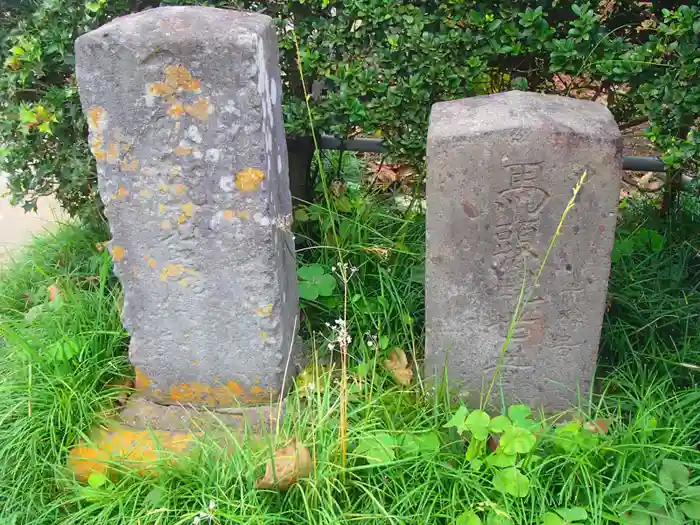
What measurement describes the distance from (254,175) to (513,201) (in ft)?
2.55

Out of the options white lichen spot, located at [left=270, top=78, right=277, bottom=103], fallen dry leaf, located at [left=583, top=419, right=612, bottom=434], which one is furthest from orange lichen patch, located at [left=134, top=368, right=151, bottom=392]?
fallen dry leaf, located at [left=583, top=419, right=612, bottom=434]

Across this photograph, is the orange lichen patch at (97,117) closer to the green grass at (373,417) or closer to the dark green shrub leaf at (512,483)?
the green grass at (373,417)

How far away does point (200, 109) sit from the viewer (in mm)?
1922

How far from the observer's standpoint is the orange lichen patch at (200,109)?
191 centimetres

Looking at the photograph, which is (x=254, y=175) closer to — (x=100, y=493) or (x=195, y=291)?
(x=195, y=291)

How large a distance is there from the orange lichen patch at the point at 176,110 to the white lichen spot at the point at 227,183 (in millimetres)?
221

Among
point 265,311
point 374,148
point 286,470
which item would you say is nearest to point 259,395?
point 265,311

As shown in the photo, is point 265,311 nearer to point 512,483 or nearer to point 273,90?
point 273,90

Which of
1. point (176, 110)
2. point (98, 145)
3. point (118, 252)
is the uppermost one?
point (176, 110)

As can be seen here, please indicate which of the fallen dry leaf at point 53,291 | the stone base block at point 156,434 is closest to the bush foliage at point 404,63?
the fallen dry leaf at point 53,291

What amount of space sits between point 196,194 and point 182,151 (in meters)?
0.14

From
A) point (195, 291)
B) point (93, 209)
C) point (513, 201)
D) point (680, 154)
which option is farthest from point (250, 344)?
point (680, 154)

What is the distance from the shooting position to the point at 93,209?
3016 millimetres

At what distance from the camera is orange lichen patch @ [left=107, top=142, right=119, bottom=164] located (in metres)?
2.00
